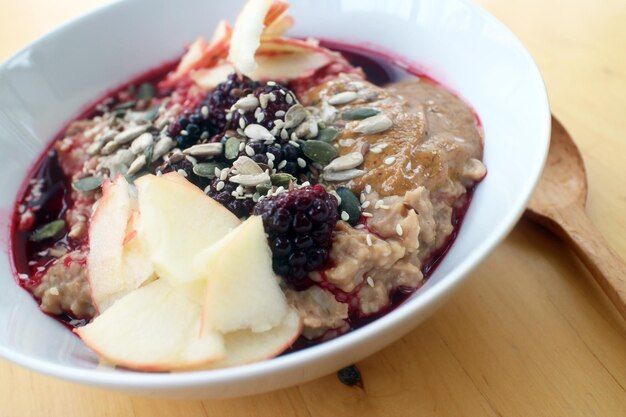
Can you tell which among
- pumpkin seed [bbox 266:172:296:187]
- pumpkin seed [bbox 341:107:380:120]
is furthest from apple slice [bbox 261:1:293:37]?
pumpkin seed [bbox 266:172:296:187]

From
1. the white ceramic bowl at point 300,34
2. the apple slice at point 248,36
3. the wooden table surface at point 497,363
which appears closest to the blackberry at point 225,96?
the apple slice at point 248,36

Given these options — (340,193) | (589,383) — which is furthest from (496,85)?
(589,383)

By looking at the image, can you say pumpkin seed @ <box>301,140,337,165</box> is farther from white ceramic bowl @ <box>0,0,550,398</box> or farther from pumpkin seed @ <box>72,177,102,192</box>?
pumpkin seed @ <box>72,177,102,192</box>

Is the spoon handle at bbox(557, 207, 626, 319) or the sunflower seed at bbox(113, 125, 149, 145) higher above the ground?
the sunflower seed at bbox(113, 125, 149, 145)

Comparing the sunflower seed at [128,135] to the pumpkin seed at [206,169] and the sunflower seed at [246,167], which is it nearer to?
the pumpkin seed at [206,169]

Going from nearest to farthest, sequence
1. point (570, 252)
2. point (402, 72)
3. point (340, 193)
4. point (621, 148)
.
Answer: point (340, 193), point (570, 252), point (621, 148), point (402, 72)

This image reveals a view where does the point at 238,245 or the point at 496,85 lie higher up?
the point at 238,245

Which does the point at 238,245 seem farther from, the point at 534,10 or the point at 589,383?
the point at 534,10

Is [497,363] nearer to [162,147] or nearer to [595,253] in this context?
[595,253]
